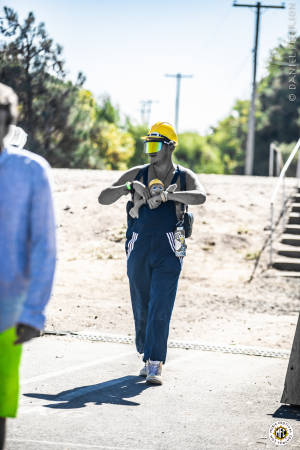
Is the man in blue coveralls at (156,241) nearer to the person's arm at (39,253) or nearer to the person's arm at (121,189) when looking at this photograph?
the person's arm at (121,189)

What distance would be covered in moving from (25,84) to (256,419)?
2916 centimetres

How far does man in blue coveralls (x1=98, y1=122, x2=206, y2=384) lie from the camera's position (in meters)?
6.20

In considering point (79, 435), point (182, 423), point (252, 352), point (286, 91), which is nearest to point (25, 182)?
point (79, 435)

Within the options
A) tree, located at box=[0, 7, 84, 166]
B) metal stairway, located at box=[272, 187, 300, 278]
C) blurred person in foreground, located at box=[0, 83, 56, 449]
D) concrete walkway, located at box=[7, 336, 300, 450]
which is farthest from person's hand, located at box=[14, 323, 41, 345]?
tree, located at box=[0, 7, 84, 166]

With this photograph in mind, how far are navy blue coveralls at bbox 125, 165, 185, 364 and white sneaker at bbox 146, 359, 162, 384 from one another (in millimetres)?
39

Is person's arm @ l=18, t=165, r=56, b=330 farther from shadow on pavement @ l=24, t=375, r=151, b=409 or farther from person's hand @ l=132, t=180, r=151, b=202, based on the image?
person's hand @ l=132, t=180, r=151, b=202

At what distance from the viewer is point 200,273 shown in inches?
552

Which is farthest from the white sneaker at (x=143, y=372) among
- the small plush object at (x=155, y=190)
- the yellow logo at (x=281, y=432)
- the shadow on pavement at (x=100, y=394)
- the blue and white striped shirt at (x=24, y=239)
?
the blue and white striped shirt at (x=24, y=239)

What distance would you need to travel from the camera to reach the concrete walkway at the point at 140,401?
4.69m

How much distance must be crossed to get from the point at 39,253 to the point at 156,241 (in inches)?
128

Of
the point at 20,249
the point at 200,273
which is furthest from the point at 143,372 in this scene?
the point at 200,273

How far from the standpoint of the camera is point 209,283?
44.0 feet

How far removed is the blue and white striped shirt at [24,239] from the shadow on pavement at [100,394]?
2.49m

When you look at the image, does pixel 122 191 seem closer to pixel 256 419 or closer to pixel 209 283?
pixel 256 419
